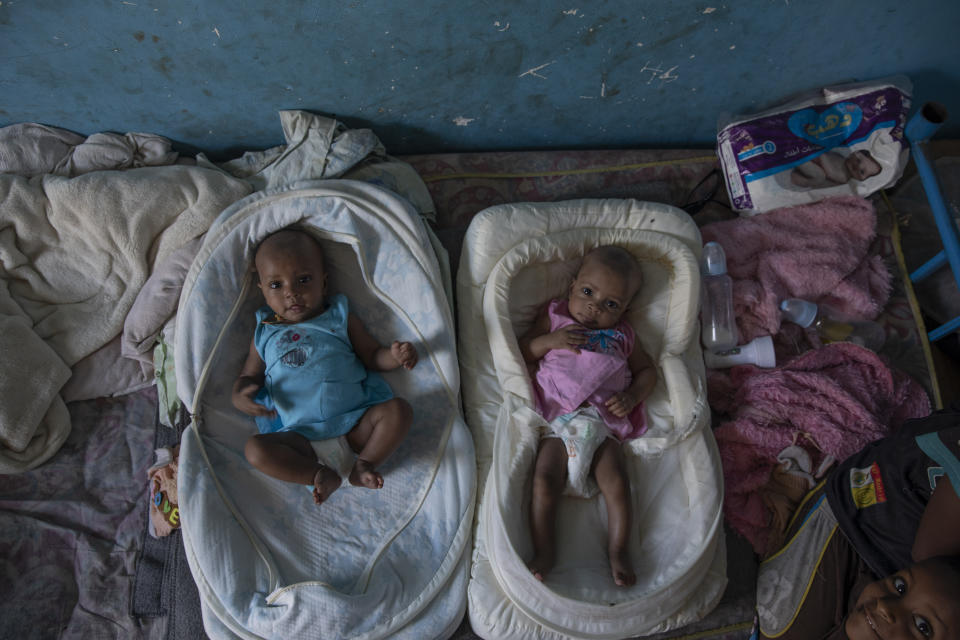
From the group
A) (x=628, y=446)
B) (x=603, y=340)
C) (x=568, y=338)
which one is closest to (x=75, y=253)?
(x=568, y=338)

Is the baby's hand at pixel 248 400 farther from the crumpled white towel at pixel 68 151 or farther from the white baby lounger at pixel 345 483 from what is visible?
the crumpled white towel at pixel 68 151

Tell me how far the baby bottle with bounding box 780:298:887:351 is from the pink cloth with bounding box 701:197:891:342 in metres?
0.03

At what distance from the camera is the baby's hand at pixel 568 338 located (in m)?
1.72

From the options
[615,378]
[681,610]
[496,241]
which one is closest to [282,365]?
[496,241]

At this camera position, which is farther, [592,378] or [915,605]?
[592,378]

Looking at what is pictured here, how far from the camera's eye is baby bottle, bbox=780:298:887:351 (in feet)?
6.37

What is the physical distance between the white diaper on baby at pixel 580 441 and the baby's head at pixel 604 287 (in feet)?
0.90

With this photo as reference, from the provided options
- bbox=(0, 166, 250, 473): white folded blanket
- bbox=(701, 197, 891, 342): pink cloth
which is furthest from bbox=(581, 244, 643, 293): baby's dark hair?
bbox=(0, 166, 250, 473): white folded blanket

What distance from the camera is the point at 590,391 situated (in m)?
1.69

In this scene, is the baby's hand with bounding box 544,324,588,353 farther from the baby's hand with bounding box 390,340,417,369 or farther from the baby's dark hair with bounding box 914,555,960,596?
the baby's dark hair with bounding box 914,555,960,596

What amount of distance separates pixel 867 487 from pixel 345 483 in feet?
4.29

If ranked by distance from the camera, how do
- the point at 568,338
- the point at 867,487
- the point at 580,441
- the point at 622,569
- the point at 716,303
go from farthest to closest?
the point at 716,303, the point at 568,338, the point at 580,441, the point at 622,569, the point at 867,487

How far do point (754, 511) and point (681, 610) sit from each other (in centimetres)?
37

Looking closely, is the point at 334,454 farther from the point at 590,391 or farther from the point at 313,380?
the point at 590,391
